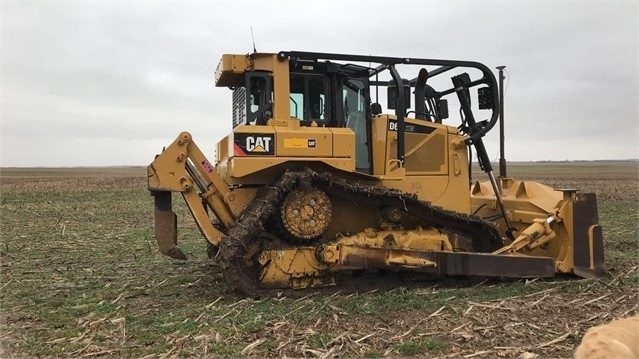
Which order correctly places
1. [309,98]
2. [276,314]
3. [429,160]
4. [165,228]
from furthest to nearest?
[429,160], [309,98], [165,228], [276,314]

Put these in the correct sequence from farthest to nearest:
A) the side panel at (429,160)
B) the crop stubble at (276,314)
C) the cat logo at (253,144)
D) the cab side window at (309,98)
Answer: the side panel at (429,160), the cab side window at (309,98), the cat logo at (253,144), the crop stubble at (276,314)

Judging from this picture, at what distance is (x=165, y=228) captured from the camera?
24.2 feet

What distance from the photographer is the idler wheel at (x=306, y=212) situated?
7008 millimetres

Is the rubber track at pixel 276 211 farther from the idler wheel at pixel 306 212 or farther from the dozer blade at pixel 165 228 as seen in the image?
the dozer blade at pixel 165 228

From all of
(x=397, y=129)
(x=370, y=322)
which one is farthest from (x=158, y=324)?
(x=397, y=129)

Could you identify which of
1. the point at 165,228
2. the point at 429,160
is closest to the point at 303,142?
the point at 429,160

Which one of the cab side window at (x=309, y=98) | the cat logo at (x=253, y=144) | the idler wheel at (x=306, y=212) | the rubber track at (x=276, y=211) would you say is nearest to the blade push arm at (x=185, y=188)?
the rubber track at (x=276, y=211)

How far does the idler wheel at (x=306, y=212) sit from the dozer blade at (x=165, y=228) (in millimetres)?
1637

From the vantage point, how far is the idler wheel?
7008 mm

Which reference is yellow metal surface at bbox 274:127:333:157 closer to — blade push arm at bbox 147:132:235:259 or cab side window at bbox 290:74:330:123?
cab side window at bbox 290:74:330:123

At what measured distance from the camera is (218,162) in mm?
8867

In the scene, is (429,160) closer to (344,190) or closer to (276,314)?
(344,190)

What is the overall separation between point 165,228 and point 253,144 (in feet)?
5.75

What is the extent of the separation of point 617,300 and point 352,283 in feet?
11.2
